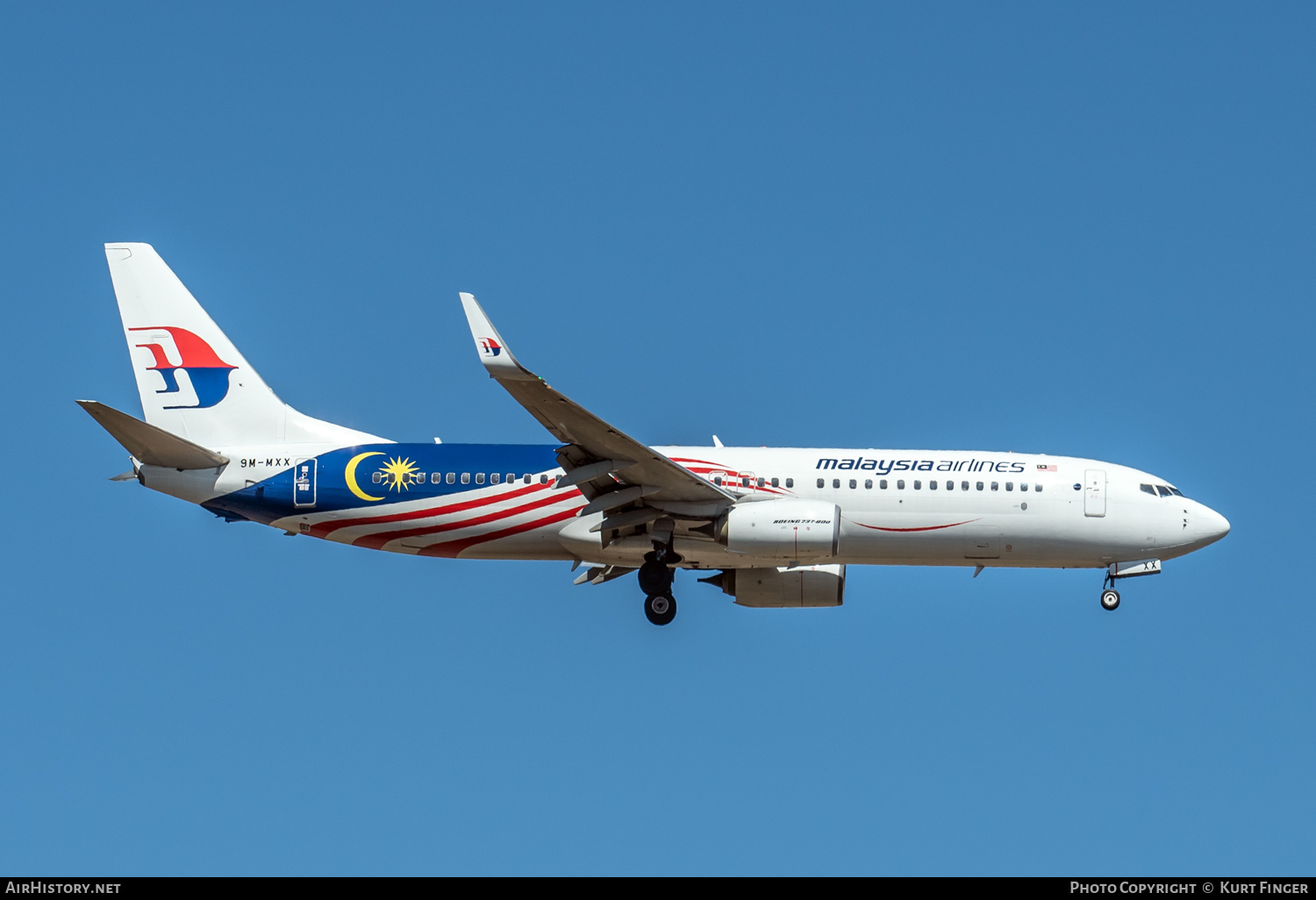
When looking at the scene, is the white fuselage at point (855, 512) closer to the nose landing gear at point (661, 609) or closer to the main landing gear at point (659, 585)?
the main landing gear at point (659, 585)

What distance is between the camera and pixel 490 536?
35.0 meters

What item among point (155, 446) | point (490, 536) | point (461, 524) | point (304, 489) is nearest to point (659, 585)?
point (490, 536)

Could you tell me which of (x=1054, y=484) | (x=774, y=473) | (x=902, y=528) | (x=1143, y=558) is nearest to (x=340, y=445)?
(x=774, y=473)

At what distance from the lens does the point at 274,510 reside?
35.1 metres

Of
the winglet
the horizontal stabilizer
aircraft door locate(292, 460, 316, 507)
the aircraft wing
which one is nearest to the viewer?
the winglet

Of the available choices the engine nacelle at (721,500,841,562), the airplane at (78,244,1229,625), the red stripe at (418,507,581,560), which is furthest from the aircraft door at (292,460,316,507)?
the engine nacelle at (721,500,841,562)

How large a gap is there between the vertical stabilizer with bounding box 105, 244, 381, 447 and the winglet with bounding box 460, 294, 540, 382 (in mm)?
7765

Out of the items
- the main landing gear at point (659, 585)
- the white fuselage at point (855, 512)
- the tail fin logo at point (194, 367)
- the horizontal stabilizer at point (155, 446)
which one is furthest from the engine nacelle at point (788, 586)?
the tail fin logo at point (194, 367)

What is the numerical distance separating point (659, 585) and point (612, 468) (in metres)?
3.25

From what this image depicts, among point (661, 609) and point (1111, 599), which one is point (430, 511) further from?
point (1111, 599)

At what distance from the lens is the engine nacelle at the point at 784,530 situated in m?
33.0

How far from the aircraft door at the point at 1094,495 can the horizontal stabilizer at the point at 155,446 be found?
18.8 metres

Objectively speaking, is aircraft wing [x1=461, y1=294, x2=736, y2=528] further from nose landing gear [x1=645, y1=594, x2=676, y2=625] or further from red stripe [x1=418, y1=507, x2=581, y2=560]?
nose landing gear [x1=645, y1=594, x2=676, y2=625]

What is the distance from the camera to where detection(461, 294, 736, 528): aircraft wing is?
30938 millimetres
